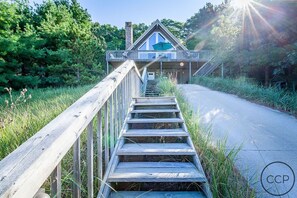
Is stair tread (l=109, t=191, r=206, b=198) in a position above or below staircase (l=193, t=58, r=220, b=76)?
below

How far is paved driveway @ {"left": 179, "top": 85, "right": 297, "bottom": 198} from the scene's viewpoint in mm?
2626

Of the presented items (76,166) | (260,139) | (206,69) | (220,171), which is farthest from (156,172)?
(206,69)

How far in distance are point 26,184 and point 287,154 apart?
3467 mm

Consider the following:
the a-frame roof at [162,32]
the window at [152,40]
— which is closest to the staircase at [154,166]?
the a-frame roof at [162,32]

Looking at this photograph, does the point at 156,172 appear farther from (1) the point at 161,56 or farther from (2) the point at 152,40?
(2) the point at 152,40

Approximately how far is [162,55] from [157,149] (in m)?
17.2

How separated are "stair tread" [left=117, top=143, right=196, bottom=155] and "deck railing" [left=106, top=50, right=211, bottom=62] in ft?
54.6

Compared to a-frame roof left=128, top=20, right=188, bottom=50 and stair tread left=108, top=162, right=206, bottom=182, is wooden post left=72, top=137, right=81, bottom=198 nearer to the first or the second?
stair tread left=108, top=162, right=206, bottom=182

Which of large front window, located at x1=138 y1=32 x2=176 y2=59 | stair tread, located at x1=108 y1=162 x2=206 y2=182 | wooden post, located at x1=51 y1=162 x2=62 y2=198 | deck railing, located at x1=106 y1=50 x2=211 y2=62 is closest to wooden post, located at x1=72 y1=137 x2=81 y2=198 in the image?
wooden post, located at x1=51 y1=162 x2=62 y2=198

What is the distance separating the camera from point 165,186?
8.34ft

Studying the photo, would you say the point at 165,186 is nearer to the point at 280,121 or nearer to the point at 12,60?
the point at 280,121

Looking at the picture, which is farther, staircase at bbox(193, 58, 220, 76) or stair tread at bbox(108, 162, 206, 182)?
staircase at bbox(193, 58, 220, 76)

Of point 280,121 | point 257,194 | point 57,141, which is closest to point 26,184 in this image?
point 57,141

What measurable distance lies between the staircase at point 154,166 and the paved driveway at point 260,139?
62cm
